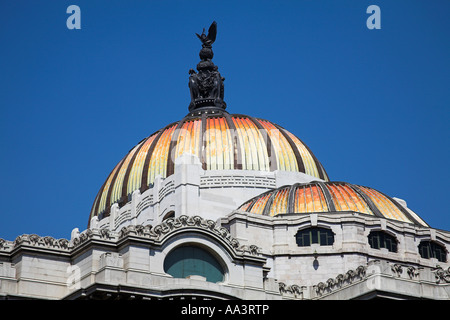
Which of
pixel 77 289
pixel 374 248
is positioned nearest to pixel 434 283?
pixel 374 248

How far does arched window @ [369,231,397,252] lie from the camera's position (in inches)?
3172

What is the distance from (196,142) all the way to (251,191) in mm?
7158

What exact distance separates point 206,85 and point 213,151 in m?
17.1

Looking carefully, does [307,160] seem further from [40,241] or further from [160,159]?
[40,241]

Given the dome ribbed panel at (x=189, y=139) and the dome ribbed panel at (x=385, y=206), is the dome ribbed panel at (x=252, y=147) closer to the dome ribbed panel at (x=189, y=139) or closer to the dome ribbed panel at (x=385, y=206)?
the dome ribbed panel at (x=189, y=139)

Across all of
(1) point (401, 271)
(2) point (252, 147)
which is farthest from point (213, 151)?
(1) point (401, 271)

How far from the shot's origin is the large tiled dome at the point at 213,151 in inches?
3782

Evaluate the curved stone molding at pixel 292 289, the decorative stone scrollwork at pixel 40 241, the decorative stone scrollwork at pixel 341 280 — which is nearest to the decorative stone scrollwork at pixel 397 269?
the decorative stone scrollwork at pixel 341 280

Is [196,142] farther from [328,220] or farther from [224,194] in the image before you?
[328,220]

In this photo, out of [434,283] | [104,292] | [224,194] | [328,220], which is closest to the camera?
[104,292]

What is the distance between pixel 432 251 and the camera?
271ft

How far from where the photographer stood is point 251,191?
307 ft

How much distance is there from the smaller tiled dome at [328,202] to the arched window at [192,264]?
1620 cm
